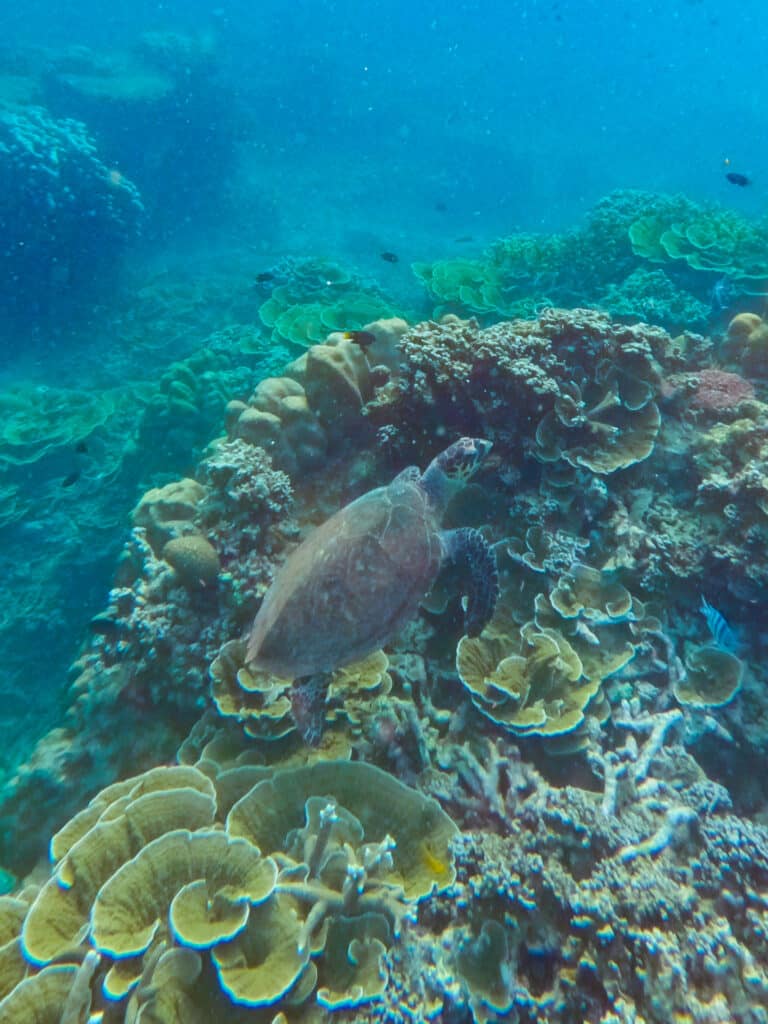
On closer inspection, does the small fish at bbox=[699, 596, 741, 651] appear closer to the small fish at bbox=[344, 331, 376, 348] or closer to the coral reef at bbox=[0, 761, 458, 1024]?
the coral reef at bbox=[0, 761, 458, 1024]

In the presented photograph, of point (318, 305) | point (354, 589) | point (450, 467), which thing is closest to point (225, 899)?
point (354, 589)

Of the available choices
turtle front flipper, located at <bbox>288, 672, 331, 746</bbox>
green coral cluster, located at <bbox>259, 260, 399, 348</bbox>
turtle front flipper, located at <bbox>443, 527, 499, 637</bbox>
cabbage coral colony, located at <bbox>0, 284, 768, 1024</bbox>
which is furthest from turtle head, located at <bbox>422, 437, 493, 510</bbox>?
green coral cluster, located at <bbox>259, 260, 399, 348</bbox>

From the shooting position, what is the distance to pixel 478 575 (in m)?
4.01

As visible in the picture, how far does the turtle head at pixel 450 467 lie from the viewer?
14.3ft

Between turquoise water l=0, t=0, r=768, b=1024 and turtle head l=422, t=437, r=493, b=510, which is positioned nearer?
turquoise water l=0, t=0, r=768, b=1024

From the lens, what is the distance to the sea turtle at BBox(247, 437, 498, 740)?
11.6 feet

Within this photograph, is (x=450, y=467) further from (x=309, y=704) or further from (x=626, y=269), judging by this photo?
(x=626, y=269)

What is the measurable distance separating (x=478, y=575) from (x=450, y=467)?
2.96 ft

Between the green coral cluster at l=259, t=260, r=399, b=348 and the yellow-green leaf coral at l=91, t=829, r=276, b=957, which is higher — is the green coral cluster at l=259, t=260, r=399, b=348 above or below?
above

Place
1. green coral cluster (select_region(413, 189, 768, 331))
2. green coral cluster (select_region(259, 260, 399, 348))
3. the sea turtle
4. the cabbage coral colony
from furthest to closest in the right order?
green coral cluster (select_region(413, 189, 768, 331)), green coral cluster (select_region(259, 260, 399, 348)), the sea turtle, the cabbage coral colony

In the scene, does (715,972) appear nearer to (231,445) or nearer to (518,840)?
(518,840)

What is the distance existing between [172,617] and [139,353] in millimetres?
12322

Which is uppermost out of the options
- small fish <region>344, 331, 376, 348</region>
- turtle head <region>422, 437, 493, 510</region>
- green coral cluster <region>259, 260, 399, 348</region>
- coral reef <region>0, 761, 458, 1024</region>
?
small fish <region>344, 331, 376, 348</region>

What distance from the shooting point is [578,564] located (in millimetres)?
4797
